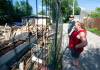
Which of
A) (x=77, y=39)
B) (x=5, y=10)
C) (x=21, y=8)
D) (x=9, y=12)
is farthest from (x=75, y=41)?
(x=5, y=10)

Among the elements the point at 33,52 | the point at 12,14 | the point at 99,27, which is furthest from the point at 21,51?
the point at 99,27

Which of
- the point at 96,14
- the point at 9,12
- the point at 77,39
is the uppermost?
the point at 9,12

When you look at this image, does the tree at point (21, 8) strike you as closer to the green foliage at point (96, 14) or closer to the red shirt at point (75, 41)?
the red shirt at point (75, 41)

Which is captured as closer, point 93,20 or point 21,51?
point 21,51

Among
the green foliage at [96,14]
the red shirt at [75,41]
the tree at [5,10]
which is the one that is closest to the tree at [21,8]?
the tree at [5,10]

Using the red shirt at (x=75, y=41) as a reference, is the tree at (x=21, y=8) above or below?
above

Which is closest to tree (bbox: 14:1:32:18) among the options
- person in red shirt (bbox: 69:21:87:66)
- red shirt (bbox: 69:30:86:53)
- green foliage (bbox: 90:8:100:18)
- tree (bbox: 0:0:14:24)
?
tree (bbox: 0:0:14:24)

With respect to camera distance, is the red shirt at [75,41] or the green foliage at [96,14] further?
the green foliage at [96,14]

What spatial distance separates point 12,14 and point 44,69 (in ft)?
8.16

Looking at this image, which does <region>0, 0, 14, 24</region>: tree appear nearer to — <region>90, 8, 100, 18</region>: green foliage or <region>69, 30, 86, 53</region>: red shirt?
<region>69, 30, 86, 53</region>: red shirt

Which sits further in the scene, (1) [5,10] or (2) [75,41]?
(2) [75,41]

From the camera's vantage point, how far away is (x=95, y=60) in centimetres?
1112

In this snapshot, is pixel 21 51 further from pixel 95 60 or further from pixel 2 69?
pixel 95 60

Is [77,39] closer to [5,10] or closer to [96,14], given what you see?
[5,10]
